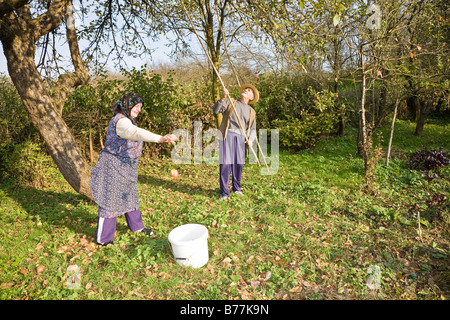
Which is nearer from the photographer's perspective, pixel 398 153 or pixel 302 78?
pixel 398 153

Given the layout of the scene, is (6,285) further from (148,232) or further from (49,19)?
(49,19)

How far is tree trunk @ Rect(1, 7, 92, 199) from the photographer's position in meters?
3.99

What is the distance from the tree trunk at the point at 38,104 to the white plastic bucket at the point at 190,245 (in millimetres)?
2377

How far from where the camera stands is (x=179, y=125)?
730 cm

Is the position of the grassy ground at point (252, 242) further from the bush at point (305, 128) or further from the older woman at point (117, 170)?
the bush at point (305, 128)

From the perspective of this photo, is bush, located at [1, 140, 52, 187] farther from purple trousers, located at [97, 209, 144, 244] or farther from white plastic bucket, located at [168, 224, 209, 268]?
white plastic bucket, located at [168, 224, 209, 268]

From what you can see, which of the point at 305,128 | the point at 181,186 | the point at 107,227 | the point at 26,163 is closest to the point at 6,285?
the point at 107,227

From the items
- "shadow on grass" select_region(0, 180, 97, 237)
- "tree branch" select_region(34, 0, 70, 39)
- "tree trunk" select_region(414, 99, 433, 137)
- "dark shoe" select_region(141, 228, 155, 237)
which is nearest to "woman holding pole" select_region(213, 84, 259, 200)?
"dark shoe" select_region(141, 228, 155, 237)

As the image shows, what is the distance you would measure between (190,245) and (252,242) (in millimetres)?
1013

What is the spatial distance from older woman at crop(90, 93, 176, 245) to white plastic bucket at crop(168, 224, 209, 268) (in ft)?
2.85

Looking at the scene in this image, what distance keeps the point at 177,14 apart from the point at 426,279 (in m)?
7.51

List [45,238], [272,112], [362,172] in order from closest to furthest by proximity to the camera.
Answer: [45,238], [362,172], [272,112]
